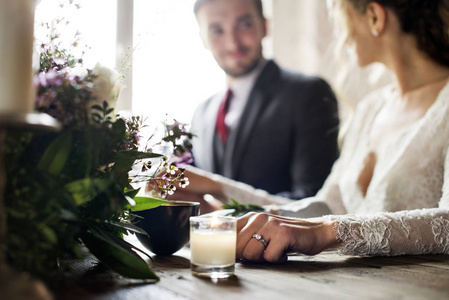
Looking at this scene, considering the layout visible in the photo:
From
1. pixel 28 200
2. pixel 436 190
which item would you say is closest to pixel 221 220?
pixel 28 200

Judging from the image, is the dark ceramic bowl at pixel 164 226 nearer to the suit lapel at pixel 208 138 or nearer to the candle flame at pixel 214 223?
the candle flame at pixel 214 223

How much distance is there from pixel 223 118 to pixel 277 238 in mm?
1391

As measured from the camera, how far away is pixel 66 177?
45 centimetres

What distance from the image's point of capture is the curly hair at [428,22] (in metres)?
1.38

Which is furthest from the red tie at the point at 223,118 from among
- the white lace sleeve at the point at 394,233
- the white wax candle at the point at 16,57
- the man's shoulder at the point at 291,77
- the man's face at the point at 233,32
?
the white wax candle at the point at 16,57

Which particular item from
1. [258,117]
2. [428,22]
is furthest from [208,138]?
[428,22]

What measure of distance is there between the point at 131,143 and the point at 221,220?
0.18m

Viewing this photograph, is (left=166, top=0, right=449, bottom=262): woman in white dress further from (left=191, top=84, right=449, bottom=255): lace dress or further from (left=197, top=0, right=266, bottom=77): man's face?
(left=197, top=0, right=266, bottom=77): man's face

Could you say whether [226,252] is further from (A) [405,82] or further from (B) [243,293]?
(A) [405,82]

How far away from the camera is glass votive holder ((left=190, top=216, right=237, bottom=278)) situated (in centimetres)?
58

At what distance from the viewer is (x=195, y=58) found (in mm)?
2117

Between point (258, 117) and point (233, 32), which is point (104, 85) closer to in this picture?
point (258, 117)

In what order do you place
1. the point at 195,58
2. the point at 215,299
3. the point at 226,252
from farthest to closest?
1. the point at 195,58
2. the point at 226,252
3. the point at 215,299

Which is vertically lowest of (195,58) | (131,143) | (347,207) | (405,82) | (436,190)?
(347,207)
